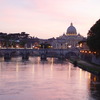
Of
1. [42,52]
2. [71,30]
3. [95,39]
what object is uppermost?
[71,30]

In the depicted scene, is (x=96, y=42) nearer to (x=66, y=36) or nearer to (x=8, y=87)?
(x=8, y=87)

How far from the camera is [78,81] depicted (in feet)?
141

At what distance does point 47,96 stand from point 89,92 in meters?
3.92

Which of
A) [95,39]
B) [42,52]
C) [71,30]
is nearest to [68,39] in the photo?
[71,30]

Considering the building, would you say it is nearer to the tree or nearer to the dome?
the dome

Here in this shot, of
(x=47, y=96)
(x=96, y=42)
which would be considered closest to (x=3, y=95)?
(x=47, y=96)

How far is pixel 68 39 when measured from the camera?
17112 centimetres

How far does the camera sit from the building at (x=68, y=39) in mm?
168625

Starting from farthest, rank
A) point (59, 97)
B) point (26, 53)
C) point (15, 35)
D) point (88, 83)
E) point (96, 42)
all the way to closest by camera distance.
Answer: point (15, 35), point (26, 53), point (96, 42), point (88, 83), point (59, 97)

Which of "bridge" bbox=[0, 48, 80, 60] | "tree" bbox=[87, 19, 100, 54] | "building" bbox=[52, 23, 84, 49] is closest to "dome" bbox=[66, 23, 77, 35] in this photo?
"building" bbox=[52, 23, 84, 49]

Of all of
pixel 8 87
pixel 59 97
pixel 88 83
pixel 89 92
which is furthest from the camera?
pixel 88 83

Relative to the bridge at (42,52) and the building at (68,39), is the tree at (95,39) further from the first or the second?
the building at (68,39)

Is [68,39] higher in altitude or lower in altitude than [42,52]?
higher

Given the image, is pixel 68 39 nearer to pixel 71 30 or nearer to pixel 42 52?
pixel 71 30
